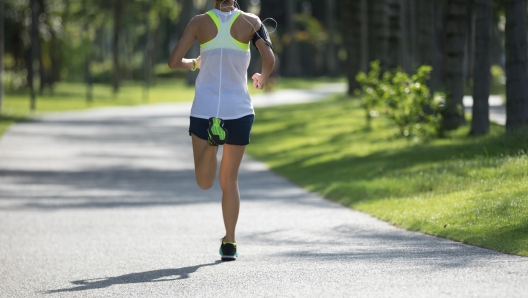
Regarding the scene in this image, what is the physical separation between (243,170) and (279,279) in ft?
36.5

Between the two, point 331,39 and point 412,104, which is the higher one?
point 412,104

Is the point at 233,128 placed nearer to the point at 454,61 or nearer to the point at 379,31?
the point at 454,61

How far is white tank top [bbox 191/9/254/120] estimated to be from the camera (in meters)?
7.34

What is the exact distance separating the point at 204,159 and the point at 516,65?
26.3 ft

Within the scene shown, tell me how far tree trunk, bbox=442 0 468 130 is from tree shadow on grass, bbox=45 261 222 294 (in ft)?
35.8

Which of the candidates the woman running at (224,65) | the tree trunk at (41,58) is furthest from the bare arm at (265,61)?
the tree trunk at (41,58)

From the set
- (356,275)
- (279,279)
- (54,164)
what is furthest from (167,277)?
(54,164)

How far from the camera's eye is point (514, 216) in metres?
8.77

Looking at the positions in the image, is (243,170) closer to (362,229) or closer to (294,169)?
(294,169)

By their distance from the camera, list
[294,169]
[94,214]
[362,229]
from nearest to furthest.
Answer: [362,229], [94,214], [294,169]

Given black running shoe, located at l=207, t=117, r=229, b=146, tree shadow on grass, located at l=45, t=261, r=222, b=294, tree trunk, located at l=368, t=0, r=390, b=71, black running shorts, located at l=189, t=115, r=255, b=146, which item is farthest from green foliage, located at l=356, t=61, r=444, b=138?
tree shadow on grass, located at l=45, t=261, r=222, b=294

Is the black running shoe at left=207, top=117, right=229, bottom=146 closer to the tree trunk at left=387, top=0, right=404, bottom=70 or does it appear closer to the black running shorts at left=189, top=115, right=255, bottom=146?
the black running shorts at left=189, top=115, right=255, bottom=146

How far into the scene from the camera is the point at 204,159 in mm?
7504

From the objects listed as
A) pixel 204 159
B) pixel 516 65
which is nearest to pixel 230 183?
pixel 204 159
